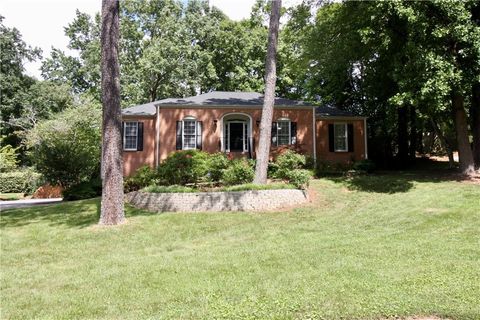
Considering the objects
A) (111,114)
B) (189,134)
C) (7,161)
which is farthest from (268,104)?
(7,161)

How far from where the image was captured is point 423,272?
5.51 m

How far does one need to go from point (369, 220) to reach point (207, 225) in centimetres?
454

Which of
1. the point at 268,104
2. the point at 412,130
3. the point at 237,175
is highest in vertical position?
the point at 412,130

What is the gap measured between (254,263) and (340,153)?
52.5 feet

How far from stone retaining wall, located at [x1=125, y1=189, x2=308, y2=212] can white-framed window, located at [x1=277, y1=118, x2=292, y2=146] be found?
24.3ft

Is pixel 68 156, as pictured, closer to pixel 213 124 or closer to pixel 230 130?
pixel 213 124

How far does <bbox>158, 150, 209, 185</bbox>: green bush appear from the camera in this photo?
14578mm

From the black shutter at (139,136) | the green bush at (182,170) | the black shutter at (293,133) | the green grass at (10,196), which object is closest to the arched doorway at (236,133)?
the black shutter at (293,133)

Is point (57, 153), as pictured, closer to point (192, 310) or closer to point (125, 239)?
point (125, 239)

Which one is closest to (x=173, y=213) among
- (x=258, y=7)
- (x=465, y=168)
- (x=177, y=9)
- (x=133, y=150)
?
(x=133, y=150)

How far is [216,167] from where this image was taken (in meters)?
14.9

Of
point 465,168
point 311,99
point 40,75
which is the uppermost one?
point 40,75

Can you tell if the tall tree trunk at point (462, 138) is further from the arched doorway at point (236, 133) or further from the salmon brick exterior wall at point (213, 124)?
the arched doorway at point (236, 133)

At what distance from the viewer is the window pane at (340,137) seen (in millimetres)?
21422
